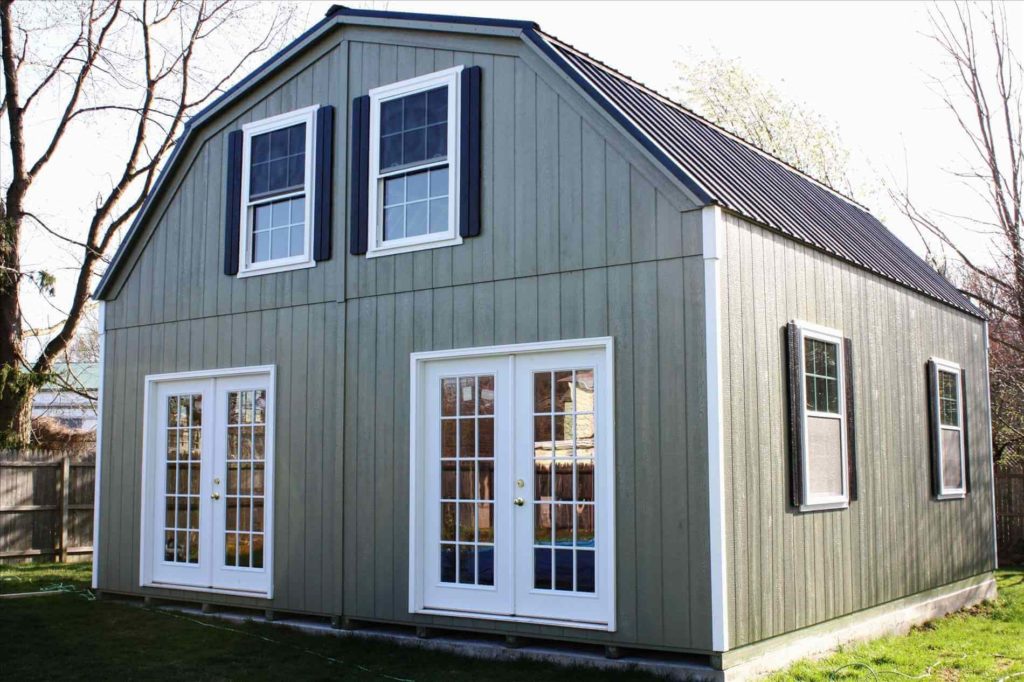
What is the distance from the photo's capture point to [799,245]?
850 cm

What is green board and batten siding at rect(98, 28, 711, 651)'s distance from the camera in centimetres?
727

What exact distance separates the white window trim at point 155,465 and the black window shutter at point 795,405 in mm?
4623

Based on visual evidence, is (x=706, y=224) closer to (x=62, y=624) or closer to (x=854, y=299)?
(x=854, y=299)

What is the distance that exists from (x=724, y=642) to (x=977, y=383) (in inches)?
282

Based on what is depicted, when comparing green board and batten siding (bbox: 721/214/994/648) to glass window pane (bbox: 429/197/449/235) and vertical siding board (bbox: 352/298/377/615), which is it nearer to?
glass window pane (bbox: 429/197/449/235)

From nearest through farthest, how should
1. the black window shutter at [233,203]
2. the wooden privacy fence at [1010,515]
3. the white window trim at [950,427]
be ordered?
the black window shutter at [233,203]
the white window trim at [950,427]
the wooden privacy fence at [1010,515]

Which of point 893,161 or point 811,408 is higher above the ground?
point 893,161

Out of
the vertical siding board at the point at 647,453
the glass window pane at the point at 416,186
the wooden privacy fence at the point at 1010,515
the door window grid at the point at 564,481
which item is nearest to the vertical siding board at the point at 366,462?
the glass window pane at the point at 416,186

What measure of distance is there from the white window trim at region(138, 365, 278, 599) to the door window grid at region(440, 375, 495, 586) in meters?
1.97

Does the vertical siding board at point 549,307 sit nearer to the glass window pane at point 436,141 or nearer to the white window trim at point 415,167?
the white window trim at point 415,167

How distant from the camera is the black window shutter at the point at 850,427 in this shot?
866cm

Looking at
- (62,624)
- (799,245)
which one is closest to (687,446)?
(799,245)

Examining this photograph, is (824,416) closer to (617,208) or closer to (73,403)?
(617,208)

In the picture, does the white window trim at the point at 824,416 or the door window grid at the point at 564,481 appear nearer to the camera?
the door window grid at the point at 564,481
